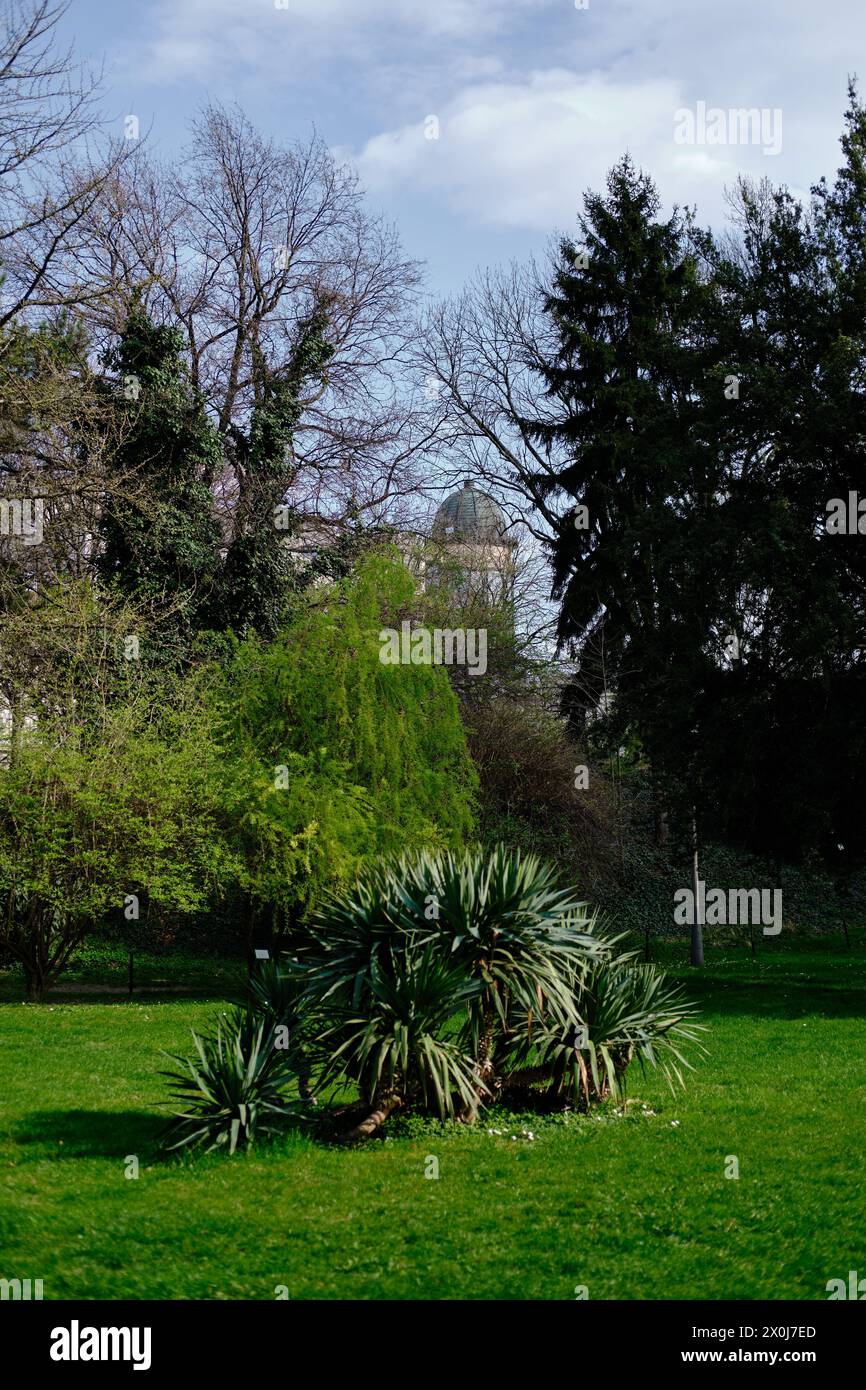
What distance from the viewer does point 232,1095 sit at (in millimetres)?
8906

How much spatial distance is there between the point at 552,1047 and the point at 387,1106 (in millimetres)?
1606

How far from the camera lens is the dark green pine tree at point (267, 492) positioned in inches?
1120

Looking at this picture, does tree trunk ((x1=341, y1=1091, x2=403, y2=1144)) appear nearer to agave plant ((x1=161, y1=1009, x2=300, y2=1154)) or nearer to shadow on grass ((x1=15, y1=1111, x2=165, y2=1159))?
agave plant ((x1=161, y1=1009, x2=300, y2=1154))

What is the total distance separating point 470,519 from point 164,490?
46.7 feet

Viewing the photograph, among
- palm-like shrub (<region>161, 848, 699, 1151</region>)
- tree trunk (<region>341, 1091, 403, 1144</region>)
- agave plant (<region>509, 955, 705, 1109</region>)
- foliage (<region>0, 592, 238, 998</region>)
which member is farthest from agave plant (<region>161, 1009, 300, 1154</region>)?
foliage (<region>0, 592, 238, 998</region>)

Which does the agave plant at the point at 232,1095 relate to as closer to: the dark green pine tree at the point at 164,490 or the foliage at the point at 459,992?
the foliage at the point at 459,992

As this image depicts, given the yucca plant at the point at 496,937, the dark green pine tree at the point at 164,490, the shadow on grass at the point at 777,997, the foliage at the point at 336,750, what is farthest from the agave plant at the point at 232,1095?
the dark green pine tree at the point at 164,490

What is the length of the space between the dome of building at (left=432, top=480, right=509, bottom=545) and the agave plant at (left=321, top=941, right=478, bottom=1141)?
2510 cm

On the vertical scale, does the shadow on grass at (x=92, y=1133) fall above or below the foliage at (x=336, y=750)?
below

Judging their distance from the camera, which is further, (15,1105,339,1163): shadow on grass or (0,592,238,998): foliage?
(0,592,238,998): foliage

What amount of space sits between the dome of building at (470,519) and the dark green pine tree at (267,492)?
17.5 ft

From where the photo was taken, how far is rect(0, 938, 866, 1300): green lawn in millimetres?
6223

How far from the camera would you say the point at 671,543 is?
21.7 metres
